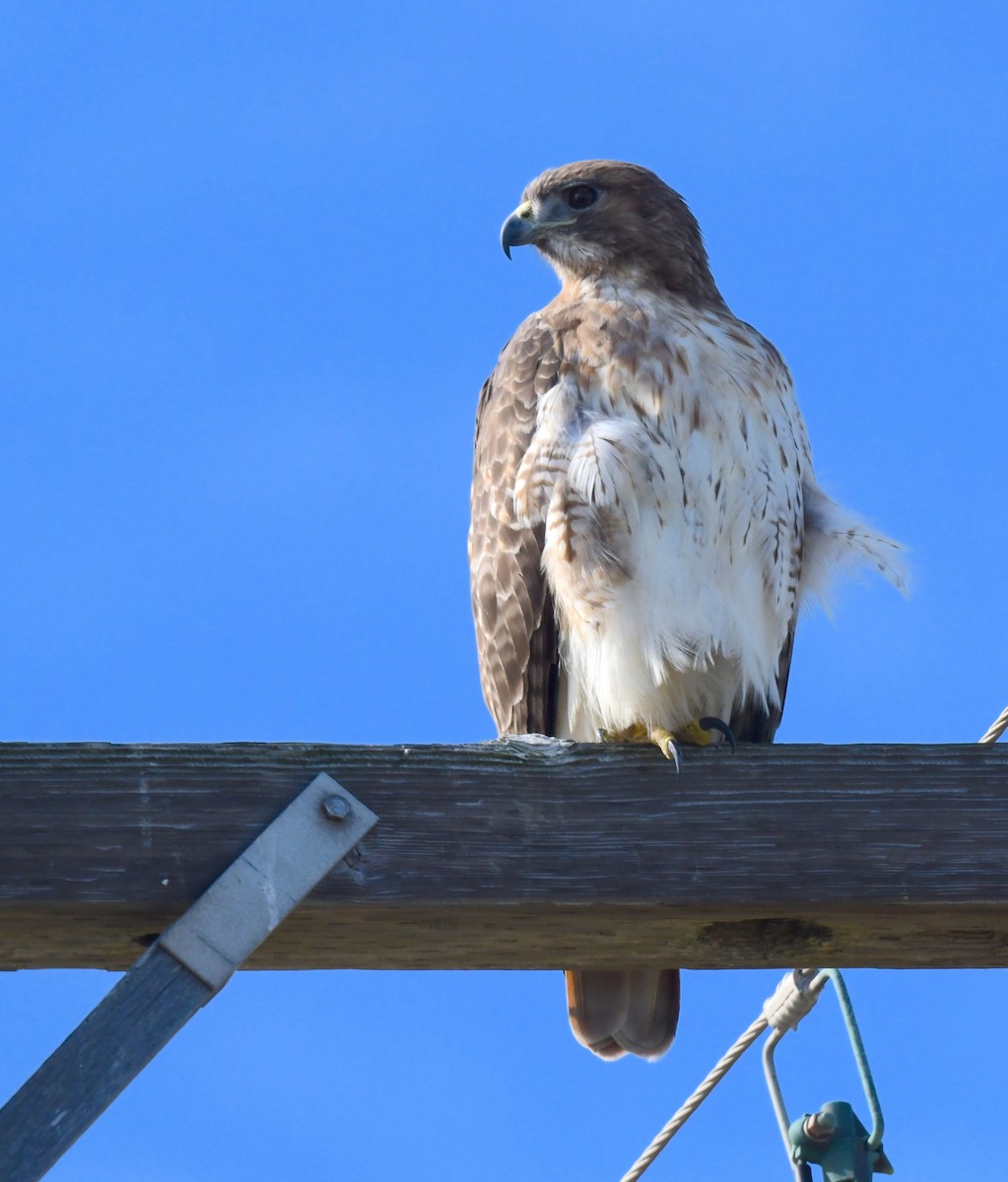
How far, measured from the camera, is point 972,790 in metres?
2.55

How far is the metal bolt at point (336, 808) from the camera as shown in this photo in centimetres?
230

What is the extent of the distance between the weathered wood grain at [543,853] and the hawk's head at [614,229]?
97.8 inches

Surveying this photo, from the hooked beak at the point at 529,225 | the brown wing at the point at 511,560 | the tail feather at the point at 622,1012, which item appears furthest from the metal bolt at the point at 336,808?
the hooked beak at the point at 529,225

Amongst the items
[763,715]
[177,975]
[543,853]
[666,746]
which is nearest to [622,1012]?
[666,746]

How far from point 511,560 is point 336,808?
1958 mm

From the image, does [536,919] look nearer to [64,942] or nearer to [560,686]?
[64,942]

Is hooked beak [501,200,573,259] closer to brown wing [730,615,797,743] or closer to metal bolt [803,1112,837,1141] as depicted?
brown wing [730,615,797,743]

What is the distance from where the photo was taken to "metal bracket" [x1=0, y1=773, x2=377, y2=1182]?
196 cm

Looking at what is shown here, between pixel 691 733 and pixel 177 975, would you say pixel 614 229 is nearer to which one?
pixel 691 733

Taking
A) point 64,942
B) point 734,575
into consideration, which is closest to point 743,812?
point 64,942

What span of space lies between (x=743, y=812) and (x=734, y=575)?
1.66 meters

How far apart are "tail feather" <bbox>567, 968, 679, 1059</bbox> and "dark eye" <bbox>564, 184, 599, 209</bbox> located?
7.94ft

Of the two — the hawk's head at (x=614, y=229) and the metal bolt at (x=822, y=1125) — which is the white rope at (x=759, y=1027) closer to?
the metal bolt at (x=822, y=1125)

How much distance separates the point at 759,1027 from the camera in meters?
3.59
